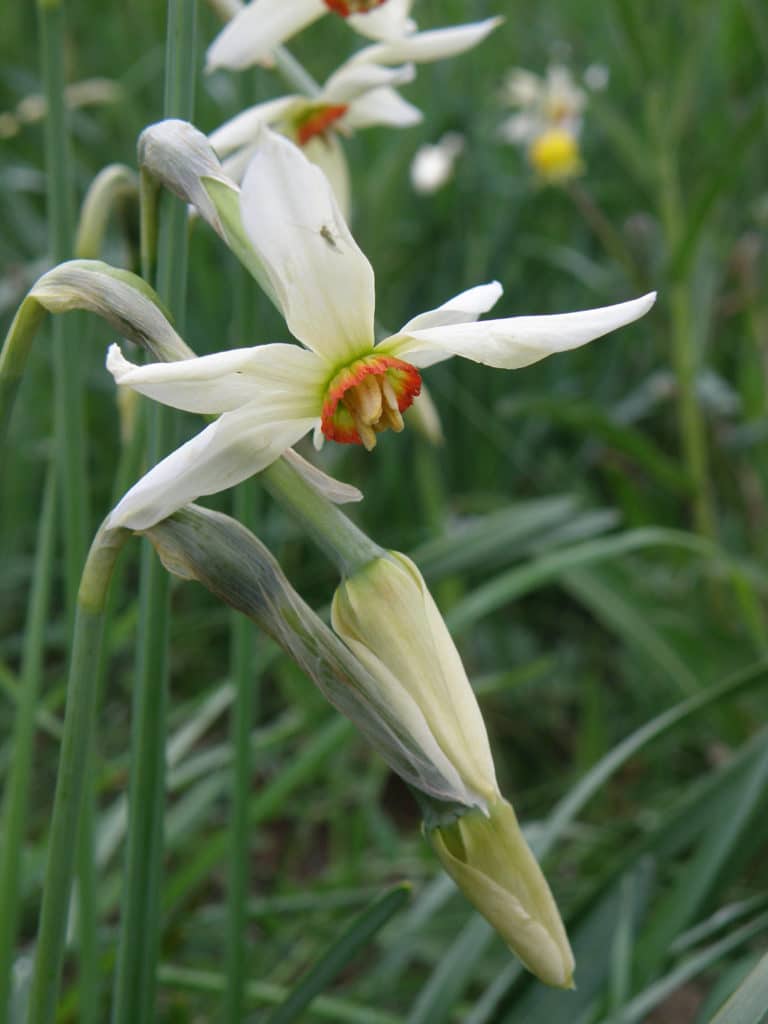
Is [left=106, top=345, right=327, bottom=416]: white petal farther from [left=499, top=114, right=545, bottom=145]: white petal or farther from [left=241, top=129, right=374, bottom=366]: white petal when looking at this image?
[left=499, top=114, right=545, bottom=145]: white petal

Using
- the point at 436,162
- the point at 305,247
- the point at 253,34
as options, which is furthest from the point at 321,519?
the point at 436,162

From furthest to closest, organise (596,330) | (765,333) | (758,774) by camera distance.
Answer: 1. (765,333)
2. (758,774)
3. (596,330)

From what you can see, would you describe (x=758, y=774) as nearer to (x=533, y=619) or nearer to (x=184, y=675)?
(x=533, y=619)

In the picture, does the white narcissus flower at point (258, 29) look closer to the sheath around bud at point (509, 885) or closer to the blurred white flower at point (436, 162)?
the sheath around bud at point (509, 885)

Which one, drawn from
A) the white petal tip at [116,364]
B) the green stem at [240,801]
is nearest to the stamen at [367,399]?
the white petal tip at [116,364]

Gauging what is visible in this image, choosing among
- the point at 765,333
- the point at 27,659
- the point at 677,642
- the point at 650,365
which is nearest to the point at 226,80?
the point at 650,365

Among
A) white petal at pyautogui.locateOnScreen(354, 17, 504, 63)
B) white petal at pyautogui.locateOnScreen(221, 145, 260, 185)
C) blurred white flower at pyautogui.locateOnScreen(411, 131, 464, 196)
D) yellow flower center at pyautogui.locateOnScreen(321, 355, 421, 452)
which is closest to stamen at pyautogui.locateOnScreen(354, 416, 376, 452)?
yellow flower center at pyautogui.locateOnScreen(321, 355, 421, 452)

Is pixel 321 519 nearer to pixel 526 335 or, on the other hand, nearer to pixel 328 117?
pixel 526 335
